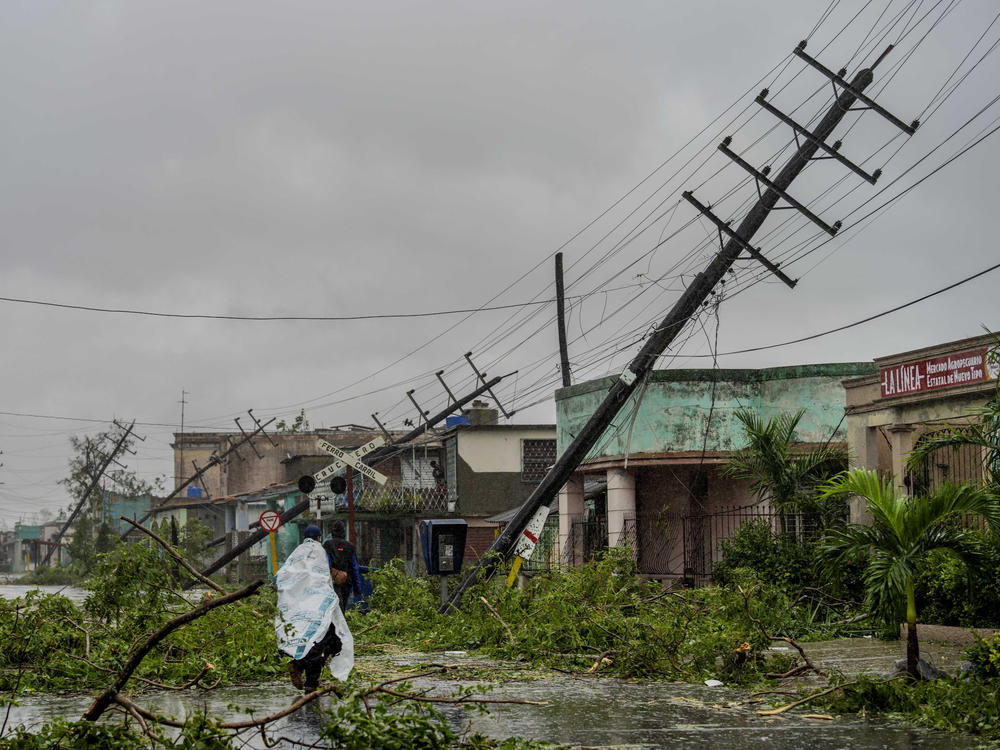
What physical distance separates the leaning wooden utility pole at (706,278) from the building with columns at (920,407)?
97.1 inches

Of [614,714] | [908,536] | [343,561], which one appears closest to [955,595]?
[908,536]

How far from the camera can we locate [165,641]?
1463cm

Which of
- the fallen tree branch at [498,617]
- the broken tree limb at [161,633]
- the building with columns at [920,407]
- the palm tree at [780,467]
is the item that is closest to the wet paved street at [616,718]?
the broken tree limb at [161,633]

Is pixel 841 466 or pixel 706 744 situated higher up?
pixel 841 466

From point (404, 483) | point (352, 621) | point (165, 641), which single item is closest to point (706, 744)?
point (165, 641)

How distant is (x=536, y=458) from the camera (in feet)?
136

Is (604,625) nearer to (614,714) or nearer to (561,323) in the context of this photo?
(614,714)

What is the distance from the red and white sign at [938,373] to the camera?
17609 mm

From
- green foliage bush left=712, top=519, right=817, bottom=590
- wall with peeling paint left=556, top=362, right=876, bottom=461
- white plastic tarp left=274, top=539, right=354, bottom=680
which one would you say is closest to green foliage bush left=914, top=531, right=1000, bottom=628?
green foliage bush left=712, top=519, right=817, bottom=590

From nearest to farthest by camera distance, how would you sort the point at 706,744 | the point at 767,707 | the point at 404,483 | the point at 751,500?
the point at 706,744, the point at 767,707, the point at 751,500, the point at 404,483

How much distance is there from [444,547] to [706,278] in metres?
7.06

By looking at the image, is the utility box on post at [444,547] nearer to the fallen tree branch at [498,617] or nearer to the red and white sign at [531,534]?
the red and white sign at [531,534]

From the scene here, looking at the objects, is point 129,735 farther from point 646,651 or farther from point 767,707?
point 646,651

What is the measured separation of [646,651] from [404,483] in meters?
31.3
